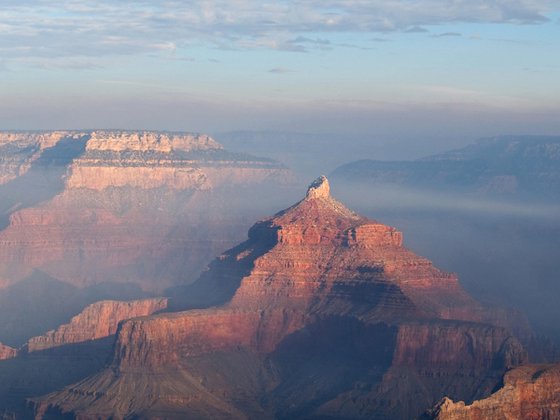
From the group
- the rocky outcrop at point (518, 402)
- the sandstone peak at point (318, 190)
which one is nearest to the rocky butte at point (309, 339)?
the sandstone peak at point (318, 190)

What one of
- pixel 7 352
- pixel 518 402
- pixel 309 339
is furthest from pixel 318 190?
pixel 518 402

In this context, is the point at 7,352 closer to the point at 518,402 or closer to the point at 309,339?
the point at 309,339

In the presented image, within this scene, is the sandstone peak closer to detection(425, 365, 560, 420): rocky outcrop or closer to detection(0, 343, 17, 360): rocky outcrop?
detection(0, 343, 17, 360): rocky outcrop

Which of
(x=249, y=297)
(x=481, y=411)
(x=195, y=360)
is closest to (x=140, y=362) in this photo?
(x=195, y=360)

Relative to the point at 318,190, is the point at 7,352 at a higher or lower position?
lower

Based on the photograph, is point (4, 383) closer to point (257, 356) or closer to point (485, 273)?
point (257, 356)
